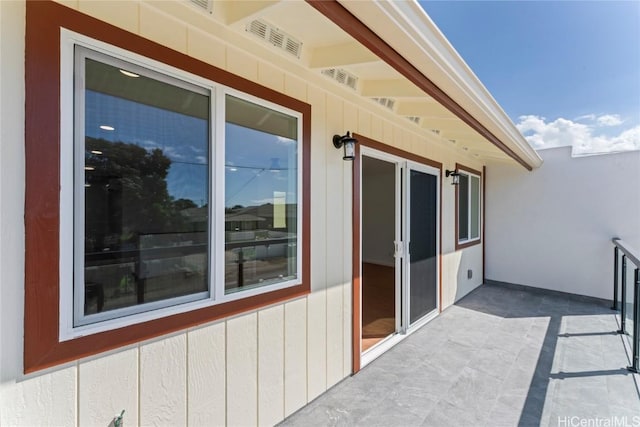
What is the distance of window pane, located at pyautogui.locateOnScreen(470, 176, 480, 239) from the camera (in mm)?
5734

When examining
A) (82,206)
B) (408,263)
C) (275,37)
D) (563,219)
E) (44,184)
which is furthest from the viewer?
(563,219)

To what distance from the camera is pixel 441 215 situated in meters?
4.38

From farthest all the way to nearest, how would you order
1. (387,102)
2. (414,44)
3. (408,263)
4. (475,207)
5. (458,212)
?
(475,207), (458,212), (408,263), (387,102), (414,44)

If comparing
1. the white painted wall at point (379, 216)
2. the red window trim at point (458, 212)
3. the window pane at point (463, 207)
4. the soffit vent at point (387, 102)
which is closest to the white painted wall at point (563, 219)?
the red window trim at point (458, 212)

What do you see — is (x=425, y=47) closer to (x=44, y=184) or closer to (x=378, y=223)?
(x=44, y=184)

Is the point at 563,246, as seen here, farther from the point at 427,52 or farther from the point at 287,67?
the point at 287,67

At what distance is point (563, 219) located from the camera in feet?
17.5

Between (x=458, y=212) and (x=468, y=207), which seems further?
(x=468, y=207)

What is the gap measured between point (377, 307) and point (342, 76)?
11.5ft

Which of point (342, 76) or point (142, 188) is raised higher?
point (342, 76)

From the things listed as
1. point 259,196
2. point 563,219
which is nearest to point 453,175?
point 563,219

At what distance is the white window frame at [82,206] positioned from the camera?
1201 mm

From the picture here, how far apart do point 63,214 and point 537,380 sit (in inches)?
145

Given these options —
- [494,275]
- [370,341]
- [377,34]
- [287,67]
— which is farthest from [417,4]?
[494,275]
